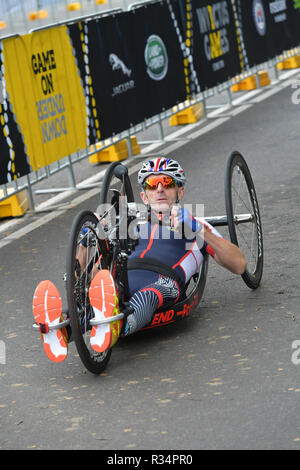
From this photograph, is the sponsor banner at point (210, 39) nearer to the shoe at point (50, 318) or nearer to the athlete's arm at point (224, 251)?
the athlete's arm at point (224, 251)

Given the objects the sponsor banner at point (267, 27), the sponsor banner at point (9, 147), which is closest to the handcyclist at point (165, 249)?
the sponsor banner at point (9, 147)

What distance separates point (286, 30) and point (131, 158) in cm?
647

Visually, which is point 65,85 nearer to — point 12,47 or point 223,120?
point 12,47

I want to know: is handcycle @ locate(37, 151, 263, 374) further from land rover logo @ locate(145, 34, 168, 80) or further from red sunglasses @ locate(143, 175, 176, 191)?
land rover logo @ locate(145, 34, 168, 80)

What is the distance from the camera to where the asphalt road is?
15.3 ft

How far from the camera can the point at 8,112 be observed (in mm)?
9680

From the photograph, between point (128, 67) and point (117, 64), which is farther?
point (128, 67)

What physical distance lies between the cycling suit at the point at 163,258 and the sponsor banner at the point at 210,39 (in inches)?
333

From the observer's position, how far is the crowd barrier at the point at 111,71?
9.98 meters

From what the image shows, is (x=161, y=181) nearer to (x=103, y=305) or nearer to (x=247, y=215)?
(x=247, y=215)

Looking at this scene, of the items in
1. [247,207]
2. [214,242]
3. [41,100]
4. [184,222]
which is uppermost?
[41,100]

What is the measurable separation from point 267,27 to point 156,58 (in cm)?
460

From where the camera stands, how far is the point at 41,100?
10344mm

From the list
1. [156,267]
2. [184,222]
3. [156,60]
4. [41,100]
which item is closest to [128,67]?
[156,60]
